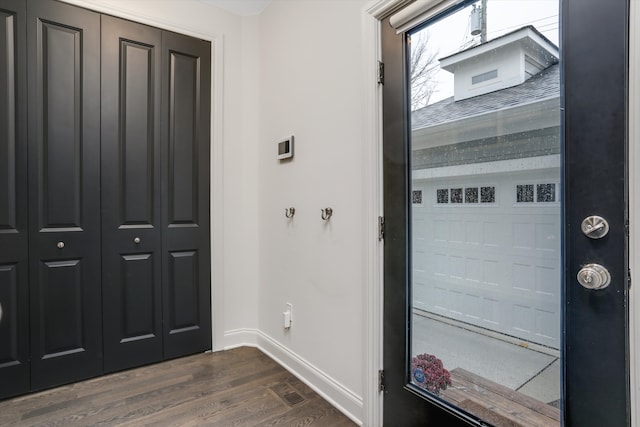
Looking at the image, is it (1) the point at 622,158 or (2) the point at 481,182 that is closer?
(1) the point at 622,158

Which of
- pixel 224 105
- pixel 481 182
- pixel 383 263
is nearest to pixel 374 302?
pixel 383 263

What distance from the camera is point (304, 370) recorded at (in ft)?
7.19

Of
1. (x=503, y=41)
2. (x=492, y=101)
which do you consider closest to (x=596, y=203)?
(x=492, y=101)

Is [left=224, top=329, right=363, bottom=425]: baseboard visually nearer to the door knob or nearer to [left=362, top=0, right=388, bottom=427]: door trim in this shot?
[left=362, top=0, right=388, bottom=427]: door trim

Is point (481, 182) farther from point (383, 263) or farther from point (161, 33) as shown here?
point (161, 33)

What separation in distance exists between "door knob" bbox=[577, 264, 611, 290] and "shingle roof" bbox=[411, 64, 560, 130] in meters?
0.54

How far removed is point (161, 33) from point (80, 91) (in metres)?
0.66

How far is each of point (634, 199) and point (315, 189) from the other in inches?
57.4

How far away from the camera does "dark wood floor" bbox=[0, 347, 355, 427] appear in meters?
1.78

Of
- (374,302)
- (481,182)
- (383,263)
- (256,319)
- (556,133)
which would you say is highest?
(556,133)

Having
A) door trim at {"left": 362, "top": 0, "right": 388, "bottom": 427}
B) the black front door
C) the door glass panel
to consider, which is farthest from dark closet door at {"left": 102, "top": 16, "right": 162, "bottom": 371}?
the door glass panel

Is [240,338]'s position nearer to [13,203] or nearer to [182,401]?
[182,401]

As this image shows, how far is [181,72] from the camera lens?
248 cm

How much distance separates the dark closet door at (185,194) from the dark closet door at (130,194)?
60 millimetres
